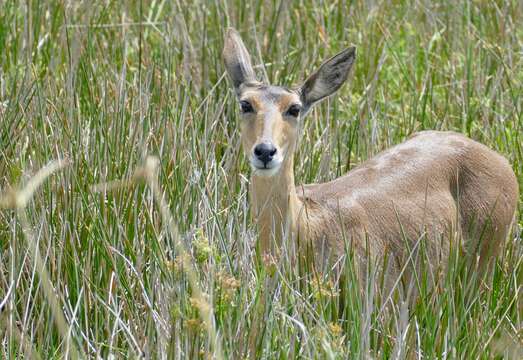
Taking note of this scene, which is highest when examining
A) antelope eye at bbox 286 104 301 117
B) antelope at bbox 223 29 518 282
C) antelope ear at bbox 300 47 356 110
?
antelope ear at bbox 300 47 356 110

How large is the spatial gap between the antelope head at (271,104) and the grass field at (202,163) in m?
0.26

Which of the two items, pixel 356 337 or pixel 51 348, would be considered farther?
pixel 51 348

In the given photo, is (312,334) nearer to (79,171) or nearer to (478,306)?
(478,306)

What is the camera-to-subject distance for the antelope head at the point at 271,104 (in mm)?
4645

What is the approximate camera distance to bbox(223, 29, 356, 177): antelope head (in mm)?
4645

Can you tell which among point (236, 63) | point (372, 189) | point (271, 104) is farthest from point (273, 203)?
point (236, 63)

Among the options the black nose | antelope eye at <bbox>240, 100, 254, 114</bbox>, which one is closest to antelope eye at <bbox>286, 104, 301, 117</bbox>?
antelope eye at <bbox>240, 100, 254, 114</bbox>

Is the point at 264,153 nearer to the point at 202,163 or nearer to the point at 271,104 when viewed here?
the point at 271,104

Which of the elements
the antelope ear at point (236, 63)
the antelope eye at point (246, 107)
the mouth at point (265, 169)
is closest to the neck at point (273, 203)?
the mouth at point (265, 169)

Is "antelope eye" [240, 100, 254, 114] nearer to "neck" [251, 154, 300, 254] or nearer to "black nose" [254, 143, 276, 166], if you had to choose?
"neck" [251, 154, 300, 254]

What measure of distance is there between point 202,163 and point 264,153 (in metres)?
0.68

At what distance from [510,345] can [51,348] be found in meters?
1.50

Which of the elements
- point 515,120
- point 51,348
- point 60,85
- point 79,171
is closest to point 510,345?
point 51,348

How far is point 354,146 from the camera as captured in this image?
19.9ft
